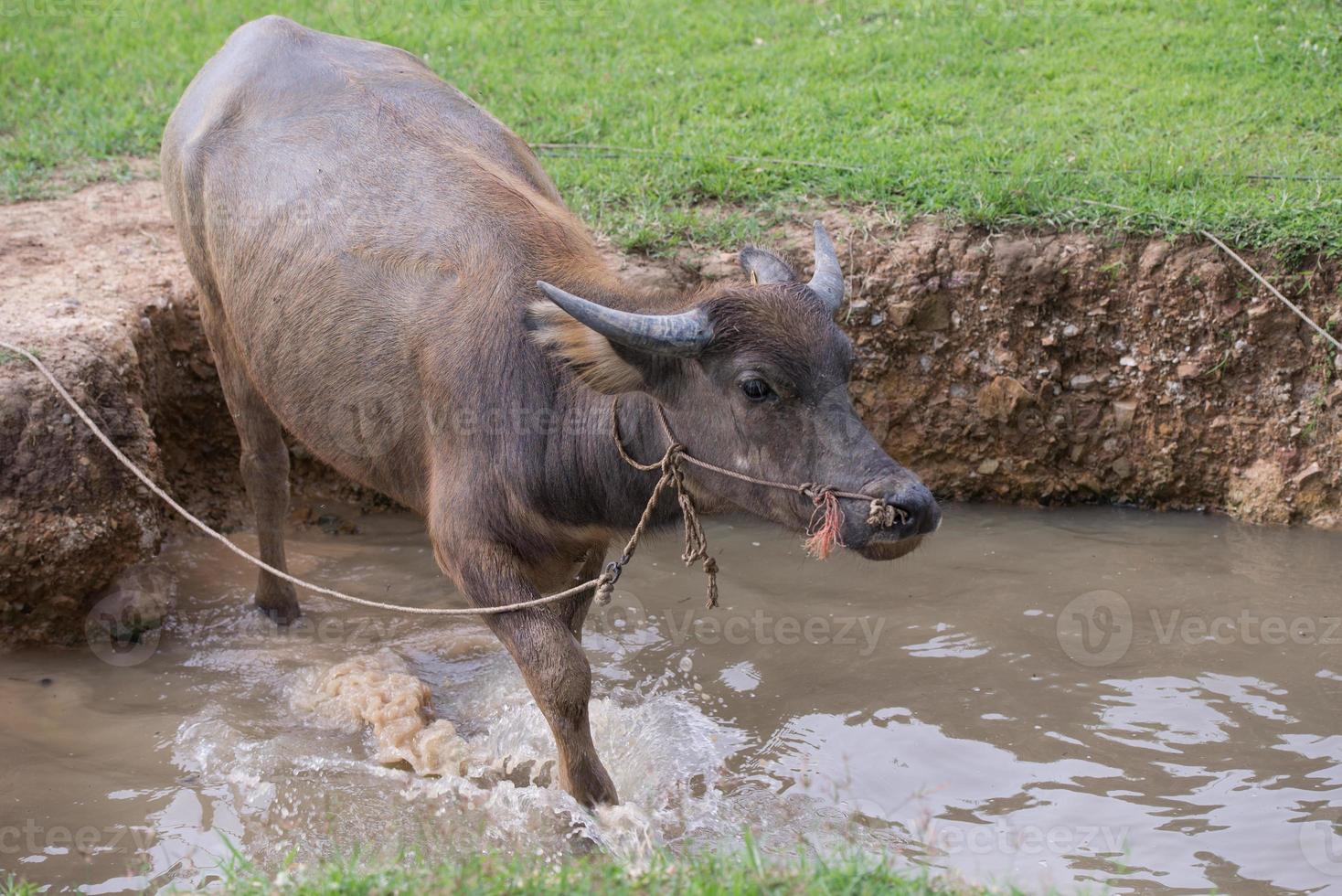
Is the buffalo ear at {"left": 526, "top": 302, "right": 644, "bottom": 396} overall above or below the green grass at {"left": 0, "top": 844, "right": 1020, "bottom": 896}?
above

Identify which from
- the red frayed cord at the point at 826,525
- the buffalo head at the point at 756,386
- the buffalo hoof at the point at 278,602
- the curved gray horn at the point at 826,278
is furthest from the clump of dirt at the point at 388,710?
the curved gray horn at the point at 826,278

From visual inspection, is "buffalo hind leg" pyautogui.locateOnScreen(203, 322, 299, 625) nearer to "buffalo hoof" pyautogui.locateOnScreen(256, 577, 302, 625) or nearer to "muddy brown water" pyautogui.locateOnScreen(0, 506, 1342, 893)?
"buffalo hoof" pyautogui.locateOnScreen(256, 577, 302, 625)

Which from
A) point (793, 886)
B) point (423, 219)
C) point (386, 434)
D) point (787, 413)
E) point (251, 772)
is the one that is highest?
point (423, 219)

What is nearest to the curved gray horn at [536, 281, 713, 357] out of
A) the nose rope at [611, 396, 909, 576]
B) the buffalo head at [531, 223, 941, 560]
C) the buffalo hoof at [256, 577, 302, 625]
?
the buffalo head at [531, 223, 941, 560]

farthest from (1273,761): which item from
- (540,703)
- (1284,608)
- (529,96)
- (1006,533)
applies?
(529,96)

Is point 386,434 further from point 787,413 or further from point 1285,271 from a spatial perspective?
point 1285,271

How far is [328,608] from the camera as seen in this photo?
5633mm

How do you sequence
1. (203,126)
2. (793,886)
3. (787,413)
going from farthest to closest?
(203,126), (787,413), (793,886)

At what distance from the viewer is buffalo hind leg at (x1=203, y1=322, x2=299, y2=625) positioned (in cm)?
529

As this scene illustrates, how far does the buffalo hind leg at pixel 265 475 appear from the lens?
5.29m

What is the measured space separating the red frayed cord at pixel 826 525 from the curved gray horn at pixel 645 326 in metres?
0.53

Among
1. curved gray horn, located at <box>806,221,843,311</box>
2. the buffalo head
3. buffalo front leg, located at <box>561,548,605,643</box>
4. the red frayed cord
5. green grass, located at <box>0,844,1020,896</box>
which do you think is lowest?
green grass, located at <box>0,844,1020,896</box>

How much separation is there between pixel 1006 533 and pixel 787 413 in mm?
2806

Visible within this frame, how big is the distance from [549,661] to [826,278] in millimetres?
1417
